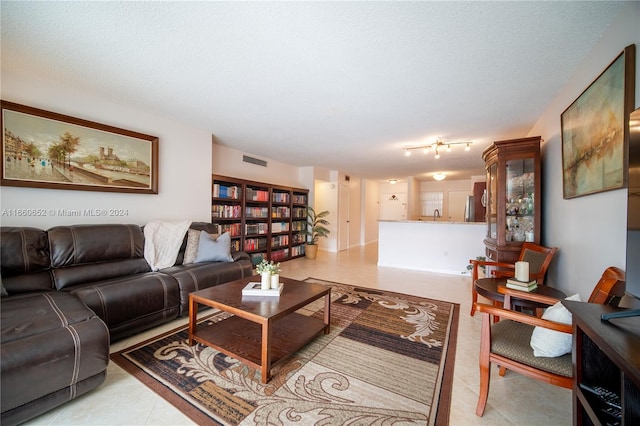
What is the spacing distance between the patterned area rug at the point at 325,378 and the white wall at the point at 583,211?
111 cm

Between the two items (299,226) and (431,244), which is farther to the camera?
(299,226)

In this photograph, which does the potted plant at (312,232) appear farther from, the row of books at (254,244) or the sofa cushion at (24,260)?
the sofa cushion at (24,260)

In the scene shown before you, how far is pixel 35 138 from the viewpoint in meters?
2.33

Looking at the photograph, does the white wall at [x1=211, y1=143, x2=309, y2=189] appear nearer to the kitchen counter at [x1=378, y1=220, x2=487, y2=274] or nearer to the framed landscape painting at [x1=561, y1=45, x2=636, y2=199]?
the kitchen counter at [x1=378, y1=220, x2=487, y2=274]

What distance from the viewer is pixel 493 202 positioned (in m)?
3.26

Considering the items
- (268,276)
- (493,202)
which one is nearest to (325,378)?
(268,276)

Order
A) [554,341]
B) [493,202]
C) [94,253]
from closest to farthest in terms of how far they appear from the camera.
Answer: [554,341], [94,253], [493,202]

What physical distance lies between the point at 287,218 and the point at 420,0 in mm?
4765

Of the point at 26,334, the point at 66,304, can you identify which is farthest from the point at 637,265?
the point at 66,304

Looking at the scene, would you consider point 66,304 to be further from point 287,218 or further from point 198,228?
point 287,218

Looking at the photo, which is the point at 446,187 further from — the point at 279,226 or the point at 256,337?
the point at 256,337

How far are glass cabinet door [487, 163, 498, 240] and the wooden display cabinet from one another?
0.03 meters

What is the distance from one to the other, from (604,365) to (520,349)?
0.33m

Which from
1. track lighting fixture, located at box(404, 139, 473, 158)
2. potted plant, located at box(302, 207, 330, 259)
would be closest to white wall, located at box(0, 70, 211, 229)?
potted plant, located at box(302, 207, 330, 259)
